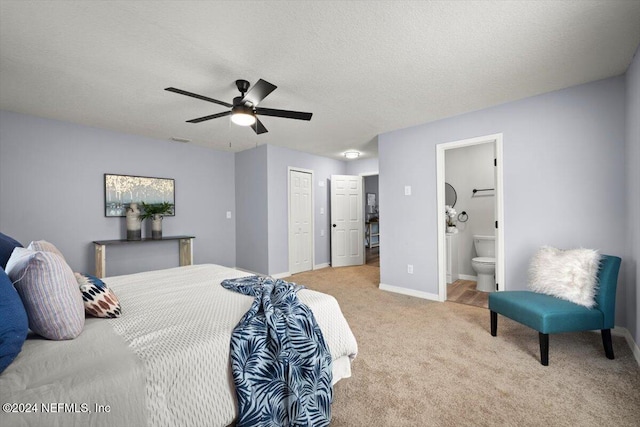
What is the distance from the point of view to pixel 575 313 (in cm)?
219

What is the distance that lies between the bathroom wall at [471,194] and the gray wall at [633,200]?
88.8 inches

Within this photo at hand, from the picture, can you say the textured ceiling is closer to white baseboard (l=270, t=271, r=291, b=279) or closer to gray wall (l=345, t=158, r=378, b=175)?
gray wall (l=345, t=158, r=378, b=175)

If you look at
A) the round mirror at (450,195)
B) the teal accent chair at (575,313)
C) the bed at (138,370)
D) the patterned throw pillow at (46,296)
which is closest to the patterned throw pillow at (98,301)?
the bed at (138,370)

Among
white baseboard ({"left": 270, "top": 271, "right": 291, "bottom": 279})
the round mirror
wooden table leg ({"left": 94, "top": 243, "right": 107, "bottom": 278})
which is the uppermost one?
the round mirror

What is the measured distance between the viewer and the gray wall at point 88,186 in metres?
3.55

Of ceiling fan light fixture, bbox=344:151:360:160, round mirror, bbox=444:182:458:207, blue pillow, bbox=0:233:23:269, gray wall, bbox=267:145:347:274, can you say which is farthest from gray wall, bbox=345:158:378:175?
blue pillow, bbox=0:233:23:269

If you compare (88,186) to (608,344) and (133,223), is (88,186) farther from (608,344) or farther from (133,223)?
(608,344)

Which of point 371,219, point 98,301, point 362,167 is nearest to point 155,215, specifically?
point 98,301

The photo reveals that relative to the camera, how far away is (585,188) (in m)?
2.81

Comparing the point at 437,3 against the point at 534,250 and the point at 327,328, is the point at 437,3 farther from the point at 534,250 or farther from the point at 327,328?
the point at 534,250

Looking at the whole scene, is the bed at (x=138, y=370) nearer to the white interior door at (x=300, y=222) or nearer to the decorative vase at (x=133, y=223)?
the decorative vase at (x=133, y=223)

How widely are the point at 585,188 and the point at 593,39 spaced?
1.41 m

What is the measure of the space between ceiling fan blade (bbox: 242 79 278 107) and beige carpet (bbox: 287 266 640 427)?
227 cm

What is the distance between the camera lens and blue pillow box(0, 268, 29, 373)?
38.1 inches
